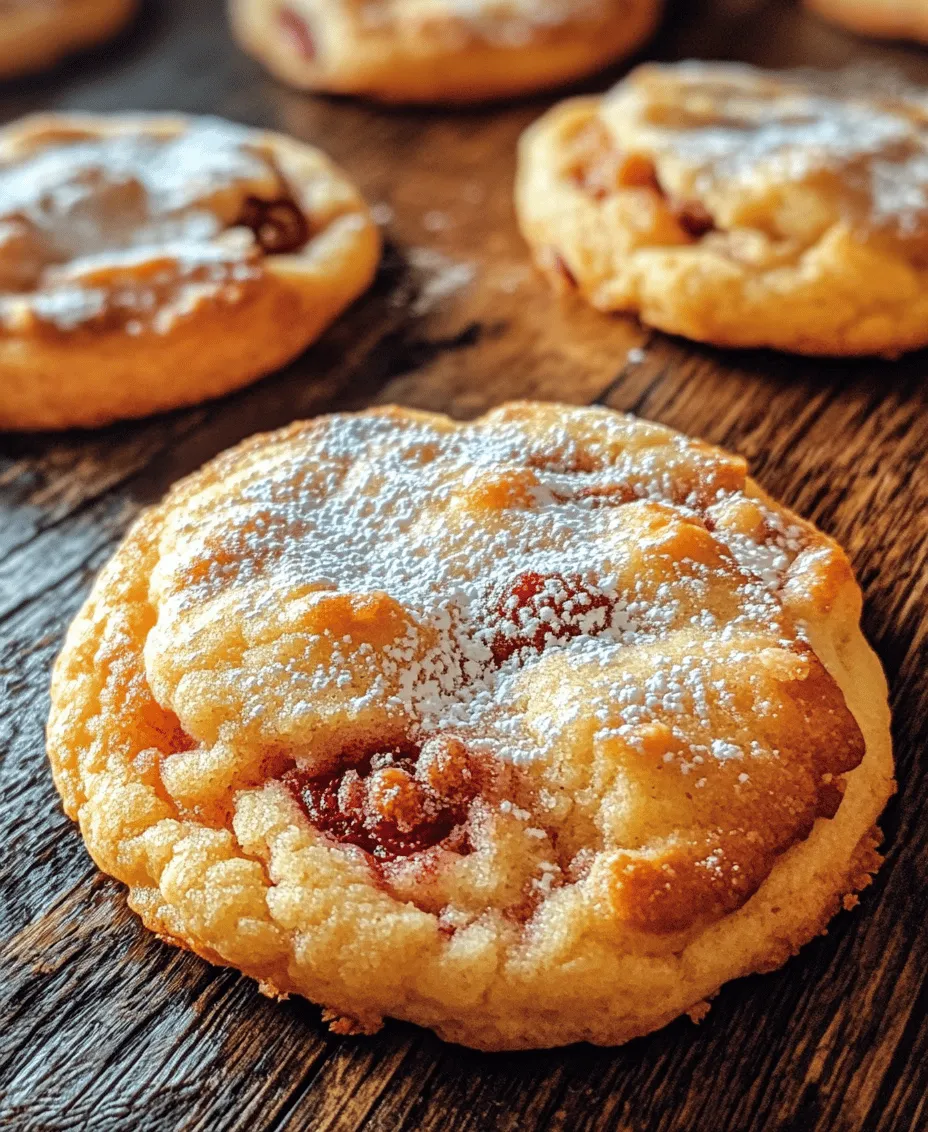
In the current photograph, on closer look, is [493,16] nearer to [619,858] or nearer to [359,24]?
[359,24]

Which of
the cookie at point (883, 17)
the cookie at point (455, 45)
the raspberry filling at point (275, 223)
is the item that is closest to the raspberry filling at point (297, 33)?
the cookie at point (455, 45)

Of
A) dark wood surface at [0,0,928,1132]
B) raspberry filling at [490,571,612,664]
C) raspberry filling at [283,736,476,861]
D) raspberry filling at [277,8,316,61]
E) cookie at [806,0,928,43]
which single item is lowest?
dark wood surface at [0,0,928,1132]

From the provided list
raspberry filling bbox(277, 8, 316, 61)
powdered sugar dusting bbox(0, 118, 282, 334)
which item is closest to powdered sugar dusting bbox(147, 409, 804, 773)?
powdered sugar dusting bbox(0, 118, 282, 334)

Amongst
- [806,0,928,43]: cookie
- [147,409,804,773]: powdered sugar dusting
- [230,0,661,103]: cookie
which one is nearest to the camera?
[147,409,804,773]: powdered sugar dusting

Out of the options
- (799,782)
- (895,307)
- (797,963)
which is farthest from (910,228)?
(797,963)

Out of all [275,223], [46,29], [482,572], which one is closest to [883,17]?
[275,223]

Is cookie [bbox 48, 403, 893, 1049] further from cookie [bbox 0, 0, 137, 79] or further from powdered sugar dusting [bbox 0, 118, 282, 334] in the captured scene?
cookie [bbox 0, 0, 137, 79]
